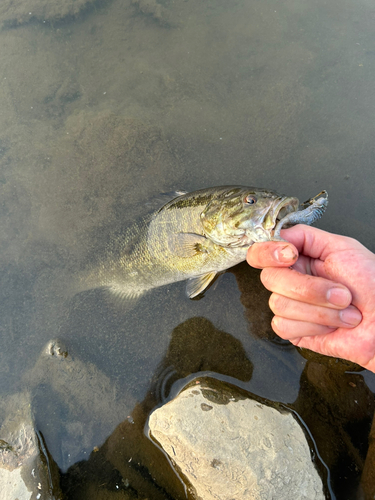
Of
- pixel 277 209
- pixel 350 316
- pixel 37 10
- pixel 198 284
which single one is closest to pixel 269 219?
pixel 277 209

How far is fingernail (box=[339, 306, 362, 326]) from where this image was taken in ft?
6.93

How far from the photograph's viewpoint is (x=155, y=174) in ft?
12.7

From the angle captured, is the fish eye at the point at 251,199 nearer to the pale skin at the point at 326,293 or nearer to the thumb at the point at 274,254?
the pale skin at the point at 326,293

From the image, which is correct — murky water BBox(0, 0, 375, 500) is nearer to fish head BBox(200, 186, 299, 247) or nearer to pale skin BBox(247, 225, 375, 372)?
fish head BBox(200, 186, 299, 247)

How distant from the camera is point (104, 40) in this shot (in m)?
4.43

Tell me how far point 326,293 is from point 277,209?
32.3 inches

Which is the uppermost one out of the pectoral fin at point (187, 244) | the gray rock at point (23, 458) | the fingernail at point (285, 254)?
the fingernail at point (285, 254)

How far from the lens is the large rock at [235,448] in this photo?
2.34m

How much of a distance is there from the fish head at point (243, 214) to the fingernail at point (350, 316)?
799 mm

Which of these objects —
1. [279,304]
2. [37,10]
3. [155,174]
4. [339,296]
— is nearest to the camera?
[339,296]

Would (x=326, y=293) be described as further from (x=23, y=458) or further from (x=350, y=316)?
(x=23, y=458)

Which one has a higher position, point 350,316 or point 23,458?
point 350,316

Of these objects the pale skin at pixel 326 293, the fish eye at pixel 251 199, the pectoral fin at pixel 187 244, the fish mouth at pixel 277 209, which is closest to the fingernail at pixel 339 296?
the pale skin at pixel 326 293

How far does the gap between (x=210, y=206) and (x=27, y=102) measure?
10.7 ft
